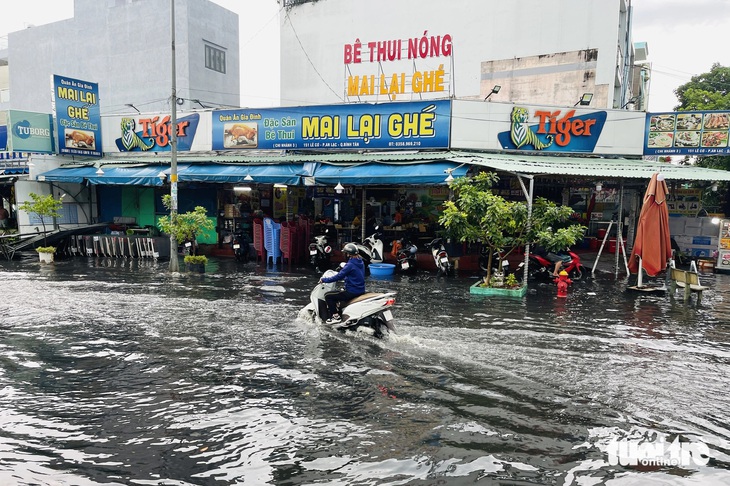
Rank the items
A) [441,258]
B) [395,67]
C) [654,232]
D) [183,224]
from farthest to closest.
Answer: [395,67] < [183,224] < [441,258] < [654,232]

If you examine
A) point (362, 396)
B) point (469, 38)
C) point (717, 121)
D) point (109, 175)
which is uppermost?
point (469, 38)

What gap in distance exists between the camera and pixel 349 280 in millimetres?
8469

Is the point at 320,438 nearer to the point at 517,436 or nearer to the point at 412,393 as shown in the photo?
the point at 412,393

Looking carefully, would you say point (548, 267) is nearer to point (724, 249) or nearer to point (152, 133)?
point (724, 249)

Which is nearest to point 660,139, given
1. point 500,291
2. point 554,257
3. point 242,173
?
point 554,257

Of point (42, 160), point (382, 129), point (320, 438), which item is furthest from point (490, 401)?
point (42, 160)

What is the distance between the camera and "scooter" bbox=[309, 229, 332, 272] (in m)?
15.8

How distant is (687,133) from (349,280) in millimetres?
12961

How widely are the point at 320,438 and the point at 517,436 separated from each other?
183 centimetres

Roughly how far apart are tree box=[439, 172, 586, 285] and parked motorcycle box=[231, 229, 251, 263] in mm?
7987

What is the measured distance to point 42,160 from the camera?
1925cm

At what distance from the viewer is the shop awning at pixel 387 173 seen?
1373 cm

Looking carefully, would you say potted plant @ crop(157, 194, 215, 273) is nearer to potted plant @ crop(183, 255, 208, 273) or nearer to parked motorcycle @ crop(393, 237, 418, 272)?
potted plant @ crop(183, 255, 208, 273)

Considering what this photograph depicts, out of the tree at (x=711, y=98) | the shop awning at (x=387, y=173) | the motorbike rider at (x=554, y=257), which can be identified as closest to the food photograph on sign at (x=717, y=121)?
the tree at (x=711, y=98)
